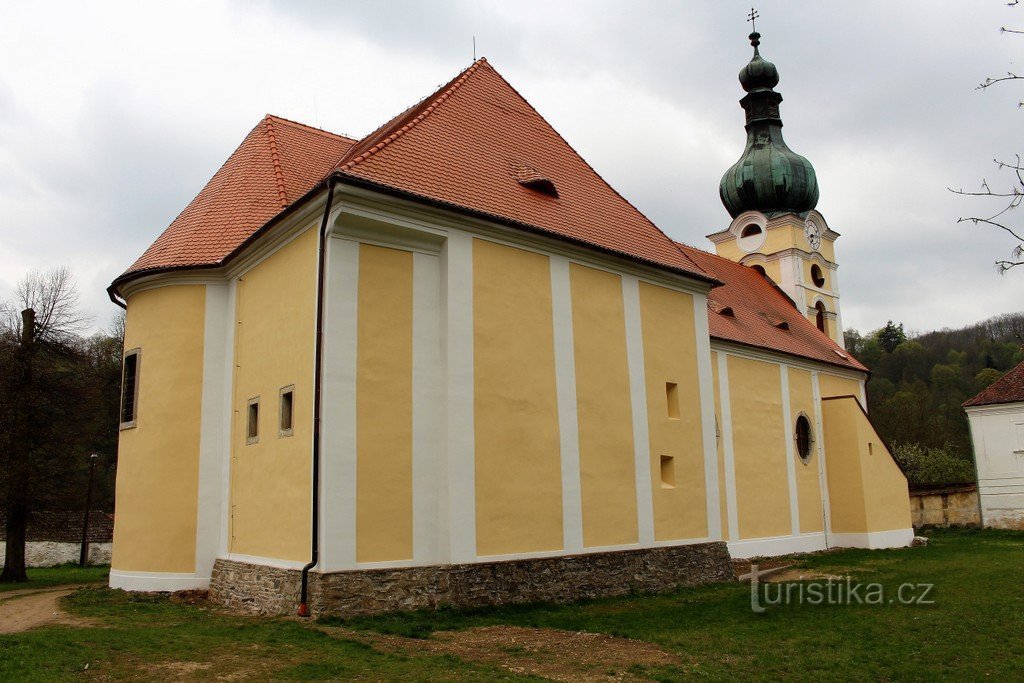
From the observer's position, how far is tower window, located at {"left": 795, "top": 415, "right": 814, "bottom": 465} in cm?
2366

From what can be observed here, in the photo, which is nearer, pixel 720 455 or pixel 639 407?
pixel 639 407

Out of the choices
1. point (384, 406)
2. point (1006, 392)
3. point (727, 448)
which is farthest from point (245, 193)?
point (1006, 392)

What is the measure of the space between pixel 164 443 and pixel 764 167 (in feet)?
81.4

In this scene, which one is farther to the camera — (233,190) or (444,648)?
(233,190)

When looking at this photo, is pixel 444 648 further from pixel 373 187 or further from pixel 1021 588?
pixel 1021 588

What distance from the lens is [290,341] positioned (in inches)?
500

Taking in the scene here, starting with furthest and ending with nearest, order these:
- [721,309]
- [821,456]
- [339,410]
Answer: [821,456], [721,309], [339,410]

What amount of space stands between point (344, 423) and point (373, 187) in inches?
134

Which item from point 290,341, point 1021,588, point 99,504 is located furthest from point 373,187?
point 99,504

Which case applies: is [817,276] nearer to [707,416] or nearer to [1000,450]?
[1000,450]

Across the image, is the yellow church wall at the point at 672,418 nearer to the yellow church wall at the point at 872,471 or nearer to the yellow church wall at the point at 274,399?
the yellow church wall at the point at 274,399

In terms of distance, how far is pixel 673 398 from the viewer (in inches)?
640

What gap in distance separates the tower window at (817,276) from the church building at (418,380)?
1664cm

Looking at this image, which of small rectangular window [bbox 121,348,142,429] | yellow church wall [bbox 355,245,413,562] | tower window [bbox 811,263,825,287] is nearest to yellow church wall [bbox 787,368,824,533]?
tower window [bbox 811,263,825,287]
